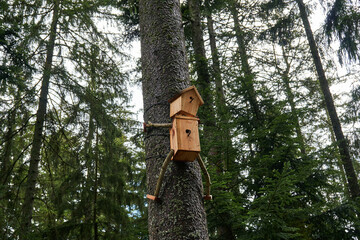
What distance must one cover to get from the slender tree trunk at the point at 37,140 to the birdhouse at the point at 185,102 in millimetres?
5047

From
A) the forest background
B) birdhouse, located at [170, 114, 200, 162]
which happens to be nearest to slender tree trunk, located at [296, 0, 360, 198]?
the forest background

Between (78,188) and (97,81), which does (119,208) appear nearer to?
(78,188)

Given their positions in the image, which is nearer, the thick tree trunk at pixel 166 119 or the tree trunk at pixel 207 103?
the thick tree trunk at pixel 166 119

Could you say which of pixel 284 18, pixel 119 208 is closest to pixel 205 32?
pixel 284 18

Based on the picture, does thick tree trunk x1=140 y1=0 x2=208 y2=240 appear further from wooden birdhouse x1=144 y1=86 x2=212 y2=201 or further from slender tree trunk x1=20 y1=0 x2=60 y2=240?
slender tree trunk x1=20 y1=0 x2=60 y2=240

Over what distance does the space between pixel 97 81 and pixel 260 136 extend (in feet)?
16.2

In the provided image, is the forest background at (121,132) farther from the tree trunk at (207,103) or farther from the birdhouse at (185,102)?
the birdhouse at (185,102)

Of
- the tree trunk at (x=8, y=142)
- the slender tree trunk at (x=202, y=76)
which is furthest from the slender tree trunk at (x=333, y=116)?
the tree trunk at (x=8, y=142)

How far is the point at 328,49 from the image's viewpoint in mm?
10570

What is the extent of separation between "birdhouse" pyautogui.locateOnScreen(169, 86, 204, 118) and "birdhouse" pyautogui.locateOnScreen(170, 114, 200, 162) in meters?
0.05

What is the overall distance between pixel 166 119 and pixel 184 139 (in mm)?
305

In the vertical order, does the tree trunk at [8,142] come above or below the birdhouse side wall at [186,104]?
above

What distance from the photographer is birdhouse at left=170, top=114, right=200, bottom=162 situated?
179 centimetres

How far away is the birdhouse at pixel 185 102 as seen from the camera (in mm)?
1957
